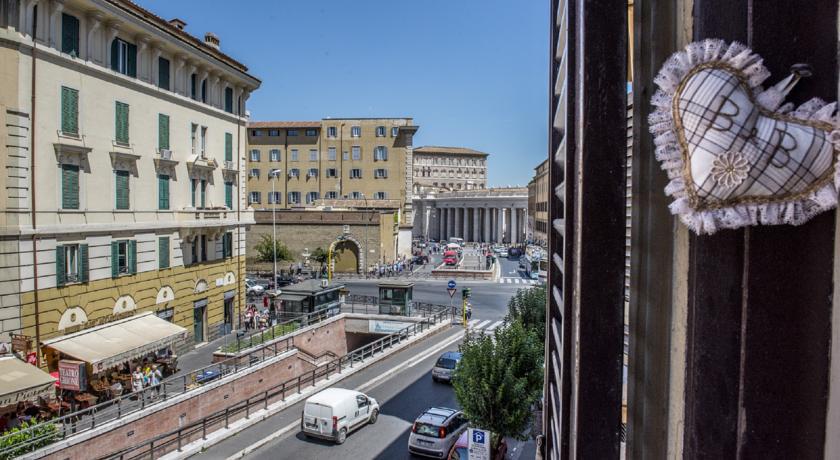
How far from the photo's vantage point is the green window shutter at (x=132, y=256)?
22391mm

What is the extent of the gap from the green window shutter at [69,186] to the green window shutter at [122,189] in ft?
6.64

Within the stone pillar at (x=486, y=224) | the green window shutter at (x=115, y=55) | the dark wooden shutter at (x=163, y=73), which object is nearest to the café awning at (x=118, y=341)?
the green window shutter at (x=115, y=55)

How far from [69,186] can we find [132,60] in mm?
6028

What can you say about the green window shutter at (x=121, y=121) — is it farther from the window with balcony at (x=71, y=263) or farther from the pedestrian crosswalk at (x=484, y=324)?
the pedestrian crosswalk at (x=484, y=324)

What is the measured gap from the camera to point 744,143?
1.97 m

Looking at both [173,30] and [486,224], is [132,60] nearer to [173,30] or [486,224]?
[173,30]

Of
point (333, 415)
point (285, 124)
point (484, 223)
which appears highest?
point (285, 124)

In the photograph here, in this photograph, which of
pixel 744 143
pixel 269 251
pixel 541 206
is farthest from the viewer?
pixel 541 206

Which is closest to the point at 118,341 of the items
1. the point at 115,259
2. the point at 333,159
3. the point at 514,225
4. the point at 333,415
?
the point at 115,259

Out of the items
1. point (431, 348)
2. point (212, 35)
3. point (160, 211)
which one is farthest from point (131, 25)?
point (431, 348)

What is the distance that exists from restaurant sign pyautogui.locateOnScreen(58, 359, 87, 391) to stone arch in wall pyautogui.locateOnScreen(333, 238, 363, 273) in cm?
3976

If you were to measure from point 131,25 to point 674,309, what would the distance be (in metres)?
23.9

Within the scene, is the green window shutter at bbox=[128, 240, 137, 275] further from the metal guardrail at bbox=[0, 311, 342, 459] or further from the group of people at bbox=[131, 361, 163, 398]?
the metal guardrail at bbox=[0, 311, 342, 459]

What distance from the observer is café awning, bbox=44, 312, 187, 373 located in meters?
18.0
